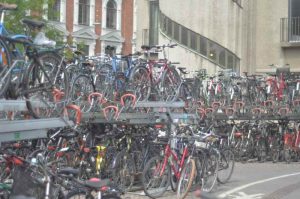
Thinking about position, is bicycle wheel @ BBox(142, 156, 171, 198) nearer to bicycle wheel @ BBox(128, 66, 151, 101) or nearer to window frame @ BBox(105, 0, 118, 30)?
bicycle wheel @ BBox(128, 66, 151, 101)

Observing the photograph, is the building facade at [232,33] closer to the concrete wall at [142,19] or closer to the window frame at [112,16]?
the concrete wall at [142,19]

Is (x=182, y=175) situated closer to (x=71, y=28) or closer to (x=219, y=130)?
(x=219, y=130)

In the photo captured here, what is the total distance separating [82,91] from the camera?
10891mm

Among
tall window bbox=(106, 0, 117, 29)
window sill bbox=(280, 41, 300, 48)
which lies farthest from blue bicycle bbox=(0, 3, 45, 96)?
tall window bbox=(106, 0, 117, 29)

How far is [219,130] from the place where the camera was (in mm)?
18672

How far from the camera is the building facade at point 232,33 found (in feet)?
88.0

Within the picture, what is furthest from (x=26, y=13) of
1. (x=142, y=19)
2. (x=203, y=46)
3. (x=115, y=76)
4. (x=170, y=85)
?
Result: (x=115, y=76)

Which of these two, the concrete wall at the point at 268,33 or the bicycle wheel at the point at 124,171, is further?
the concrete wall at the point at 268,33

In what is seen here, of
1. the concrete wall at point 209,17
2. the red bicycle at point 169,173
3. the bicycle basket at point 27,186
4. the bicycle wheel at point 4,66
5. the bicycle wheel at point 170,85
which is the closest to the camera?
the bicycle basket at point 27,186

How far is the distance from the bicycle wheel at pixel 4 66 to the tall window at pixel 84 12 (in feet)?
168

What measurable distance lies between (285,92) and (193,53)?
7.51m

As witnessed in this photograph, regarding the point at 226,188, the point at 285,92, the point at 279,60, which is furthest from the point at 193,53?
the point at 226,188

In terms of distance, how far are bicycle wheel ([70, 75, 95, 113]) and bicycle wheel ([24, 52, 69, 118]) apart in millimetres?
1740

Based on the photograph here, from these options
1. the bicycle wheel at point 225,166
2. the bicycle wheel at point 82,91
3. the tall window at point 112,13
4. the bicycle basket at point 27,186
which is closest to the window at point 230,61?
the bicycle wheel at point 225,166
